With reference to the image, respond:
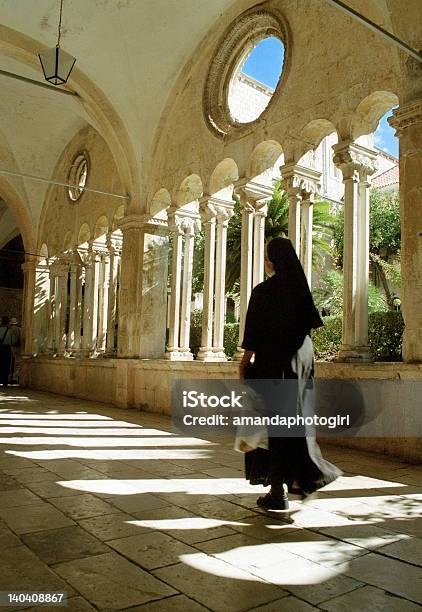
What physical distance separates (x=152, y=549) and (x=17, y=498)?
3.89 feet

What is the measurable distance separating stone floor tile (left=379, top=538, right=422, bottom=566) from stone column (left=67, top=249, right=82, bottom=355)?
33.1 feet

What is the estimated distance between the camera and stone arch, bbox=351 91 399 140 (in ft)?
17.8

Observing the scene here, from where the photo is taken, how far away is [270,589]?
190 cm

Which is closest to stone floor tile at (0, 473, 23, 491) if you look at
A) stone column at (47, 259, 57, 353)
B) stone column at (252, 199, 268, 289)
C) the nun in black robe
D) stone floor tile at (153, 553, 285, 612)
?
the nun in black robe

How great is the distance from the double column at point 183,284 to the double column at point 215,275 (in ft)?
2.06

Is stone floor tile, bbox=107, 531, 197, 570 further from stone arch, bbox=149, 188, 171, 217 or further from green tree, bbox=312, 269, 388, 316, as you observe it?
green tree, bbox=312, 269, 388, 316

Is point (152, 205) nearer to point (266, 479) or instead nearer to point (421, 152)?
point (421, 152)

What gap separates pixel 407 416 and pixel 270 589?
303cm

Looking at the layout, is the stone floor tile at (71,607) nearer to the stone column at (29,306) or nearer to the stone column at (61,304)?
the stone column at (61,304)

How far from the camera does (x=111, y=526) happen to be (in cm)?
262

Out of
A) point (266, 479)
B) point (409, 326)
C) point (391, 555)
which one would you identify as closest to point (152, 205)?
point (409, 326)

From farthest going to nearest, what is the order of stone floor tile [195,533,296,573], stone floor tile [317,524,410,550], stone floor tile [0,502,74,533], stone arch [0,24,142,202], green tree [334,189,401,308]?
green tree [334,189,401,308]
stone arch [0,24,142,202]
stone floor tile [0,502,74,533]
stone floor tile [317,524,410,550]
stone floor tile [195,533,296,573]

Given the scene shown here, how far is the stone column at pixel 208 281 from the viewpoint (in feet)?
24.7

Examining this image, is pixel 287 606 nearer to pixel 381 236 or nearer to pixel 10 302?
pixel 381 236
